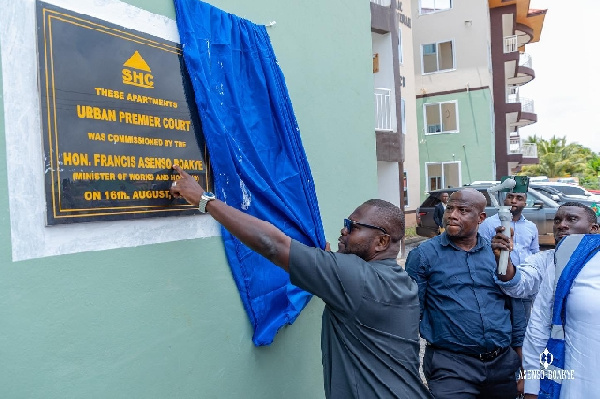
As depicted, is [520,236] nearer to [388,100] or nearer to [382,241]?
[382,241]

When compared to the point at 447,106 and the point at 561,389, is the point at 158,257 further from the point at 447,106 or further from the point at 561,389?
the point at 447,106

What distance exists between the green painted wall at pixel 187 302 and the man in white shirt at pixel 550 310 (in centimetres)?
145

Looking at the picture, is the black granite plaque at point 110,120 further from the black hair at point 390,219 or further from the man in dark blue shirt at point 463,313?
the man in dark blue shirt at point 463,313

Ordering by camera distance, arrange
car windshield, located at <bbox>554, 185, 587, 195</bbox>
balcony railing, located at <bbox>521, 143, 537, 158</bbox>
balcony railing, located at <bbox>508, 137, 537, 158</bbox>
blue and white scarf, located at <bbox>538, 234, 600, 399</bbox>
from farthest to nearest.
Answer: balcony railing, located at <bbox>521, 143, 537, 158</bbox> → balcony railing, located at <bbox>508, 137, 537, 158</bbox> → car windshield, located at <bbox>554, 185, 587, 195</bbox> → blue and white scarf, located at <bbox>538, 234, 600, 399</bbox>

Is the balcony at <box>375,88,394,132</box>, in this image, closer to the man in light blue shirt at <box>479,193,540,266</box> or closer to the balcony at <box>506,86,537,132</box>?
the man in light blue shirt at <box>479,193,540,266</box>

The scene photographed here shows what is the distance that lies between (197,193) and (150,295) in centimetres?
56

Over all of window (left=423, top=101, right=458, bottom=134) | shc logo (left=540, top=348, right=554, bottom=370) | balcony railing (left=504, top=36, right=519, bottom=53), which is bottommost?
shc logo (left=540, top=348, right=554, bottom=370)

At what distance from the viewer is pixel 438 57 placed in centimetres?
2170

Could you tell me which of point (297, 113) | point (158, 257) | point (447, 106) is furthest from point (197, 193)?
point (447, 106)

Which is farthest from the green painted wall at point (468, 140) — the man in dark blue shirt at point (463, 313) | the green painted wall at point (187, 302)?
the man in dark blue shirt at point (463, 313)

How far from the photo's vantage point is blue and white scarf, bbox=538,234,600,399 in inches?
101

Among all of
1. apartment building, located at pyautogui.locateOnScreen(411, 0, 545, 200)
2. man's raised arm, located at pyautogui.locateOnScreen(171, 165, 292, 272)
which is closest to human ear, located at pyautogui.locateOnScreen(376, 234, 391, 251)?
man's raised arm, located at pyautogui.locateOnScreen(171, 165, 292, 272)

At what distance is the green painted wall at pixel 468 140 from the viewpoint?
838 inches

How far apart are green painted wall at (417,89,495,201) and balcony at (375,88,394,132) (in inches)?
352
